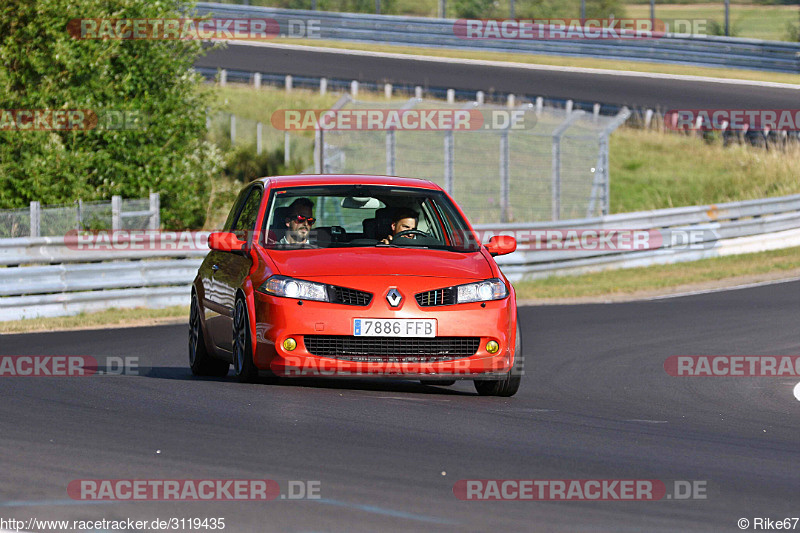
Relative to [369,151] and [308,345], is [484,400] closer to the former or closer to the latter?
[308,345]

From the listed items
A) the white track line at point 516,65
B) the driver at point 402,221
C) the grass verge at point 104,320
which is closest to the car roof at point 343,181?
the driver at point 402,221

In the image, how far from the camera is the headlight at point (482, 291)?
943cm

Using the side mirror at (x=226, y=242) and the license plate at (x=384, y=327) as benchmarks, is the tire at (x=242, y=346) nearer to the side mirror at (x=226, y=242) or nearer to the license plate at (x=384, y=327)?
the side mirror at (x=226, y=242)

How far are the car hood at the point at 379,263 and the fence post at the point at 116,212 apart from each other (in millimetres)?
10401

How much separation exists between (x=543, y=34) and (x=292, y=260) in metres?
37.3

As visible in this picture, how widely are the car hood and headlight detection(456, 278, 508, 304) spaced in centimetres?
6

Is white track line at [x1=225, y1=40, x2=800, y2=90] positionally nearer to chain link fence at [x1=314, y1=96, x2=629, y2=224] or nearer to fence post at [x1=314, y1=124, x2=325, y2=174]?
chain link fence at [x1=314, y1=96, x2=629, y2=224]

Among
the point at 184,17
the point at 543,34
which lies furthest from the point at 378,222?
the point at 543,34

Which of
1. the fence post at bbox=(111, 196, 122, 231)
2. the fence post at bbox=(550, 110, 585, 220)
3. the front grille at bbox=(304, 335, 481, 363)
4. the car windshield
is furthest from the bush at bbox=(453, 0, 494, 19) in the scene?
the front grille at bbox=(304, 335, 481, 363)

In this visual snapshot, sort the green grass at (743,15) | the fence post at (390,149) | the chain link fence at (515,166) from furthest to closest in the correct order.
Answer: the green grass at (743,15)
the chain link fence at (515,166)
the fence post at (390,149)

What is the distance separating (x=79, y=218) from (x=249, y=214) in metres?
9.57

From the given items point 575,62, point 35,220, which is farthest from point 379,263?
point 575,62

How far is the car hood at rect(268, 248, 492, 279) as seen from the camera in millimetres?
9398

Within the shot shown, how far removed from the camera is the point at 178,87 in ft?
83.9
